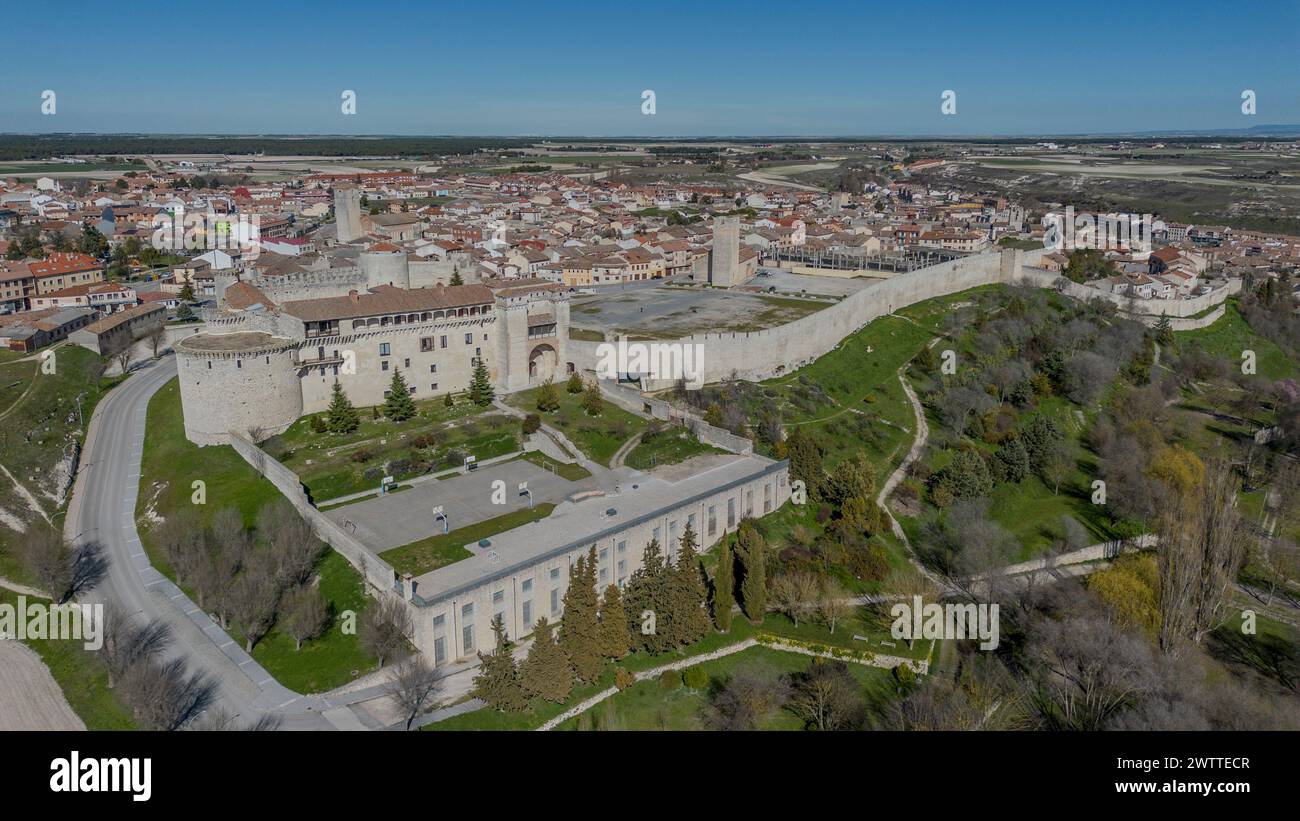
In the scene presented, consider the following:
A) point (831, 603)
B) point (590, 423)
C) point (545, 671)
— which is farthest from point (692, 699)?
point (590, 423)

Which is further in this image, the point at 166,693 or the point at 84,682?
the point at 84,682

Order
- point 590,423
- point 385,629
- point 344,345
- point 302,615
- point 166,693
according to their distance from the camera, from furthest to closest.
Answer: point 590,423 → point 344,345 → point 302,615 → point 385,629 → point 166,693

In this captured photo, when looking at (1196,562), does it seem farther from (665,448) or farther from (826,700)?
(665,448)

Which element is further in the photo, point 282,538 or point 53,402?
point 53,402

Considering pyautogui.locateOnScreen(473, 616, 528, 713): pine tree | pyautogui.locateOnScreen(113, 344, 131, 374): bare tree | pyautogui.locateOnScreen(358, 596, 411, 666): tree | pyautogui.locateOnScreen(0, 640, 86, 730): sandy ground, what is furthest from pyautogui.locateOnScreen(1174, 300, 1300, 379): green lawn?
pyautogui.locateOnScreen(113, 344, 131, 374): bare tree

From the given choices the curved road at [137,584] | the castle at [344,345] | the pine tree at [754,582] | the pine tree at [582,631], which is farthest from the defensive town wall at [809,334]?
the curved road at [137,584]
